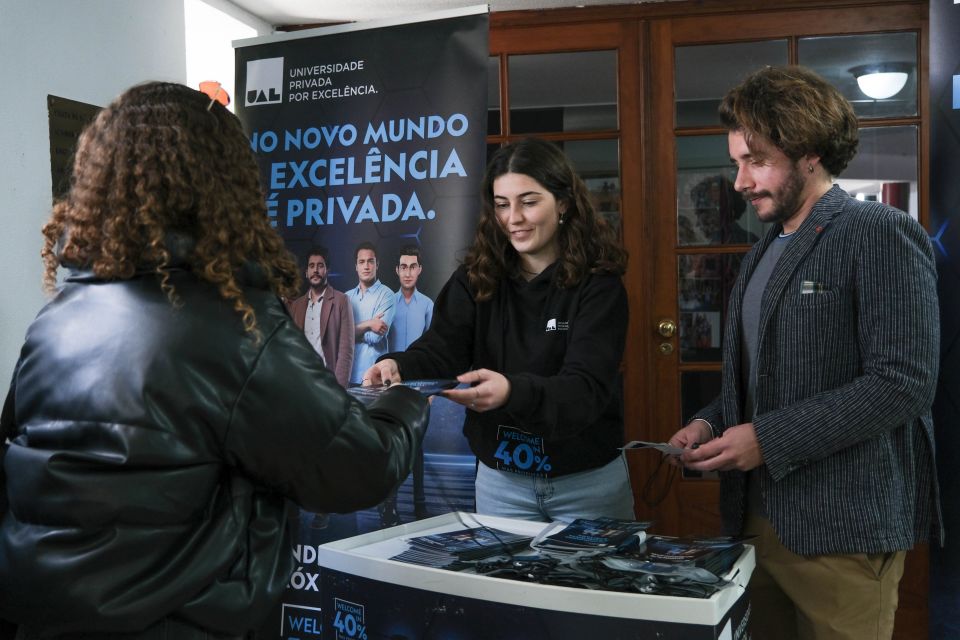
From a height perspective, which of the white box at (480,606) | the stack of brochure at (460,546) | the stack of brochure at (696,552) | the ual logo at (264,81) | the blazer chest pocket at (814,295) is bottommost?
the white box at (480,606)

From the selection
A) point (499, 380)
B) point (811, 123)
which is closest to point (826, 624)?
point (499, 380)

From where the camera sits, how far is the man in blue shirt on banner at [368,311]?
284 centimetres

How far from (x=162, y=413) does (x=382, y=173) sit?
1847 mm

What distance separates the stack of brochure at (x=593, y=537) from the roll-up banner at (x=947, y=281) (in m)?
0.83

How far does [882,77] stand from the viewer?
10.7 ft

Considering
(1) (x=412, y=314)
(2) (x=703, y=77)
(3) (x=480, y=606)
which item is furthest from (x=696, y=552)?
(2) (x=703, y=77)

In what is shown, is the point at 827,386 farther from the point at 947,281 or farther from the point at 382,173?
the point at 382,173

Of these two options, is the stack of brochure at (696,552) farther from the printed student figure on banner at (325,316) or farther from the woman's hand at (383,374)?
the printed student figure on banner at (325,316)

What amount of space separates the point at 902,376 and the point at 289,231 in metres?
2.03

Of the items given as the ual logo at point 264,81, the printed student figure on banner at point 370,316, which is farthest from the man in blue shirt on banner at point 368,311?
the ual logo at point 264,81

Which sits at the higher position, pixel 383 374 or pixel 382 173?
pixel 382 173

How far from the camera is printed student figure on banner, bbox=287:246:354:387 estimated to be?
9.39 feet

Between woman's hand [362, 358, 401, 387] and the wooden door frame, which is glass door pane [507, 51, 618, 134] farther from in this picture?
woman's hand [362, 358, 401, 387]

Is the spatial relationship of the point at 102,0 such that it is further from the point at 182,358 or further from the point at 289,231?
the point at 182,358
